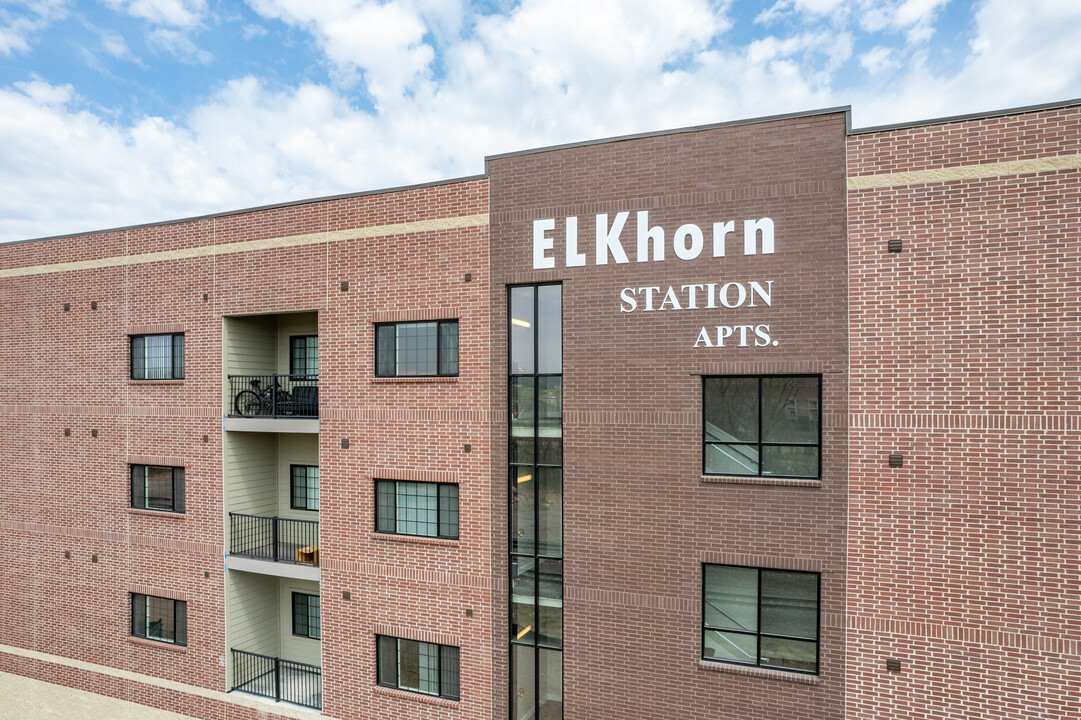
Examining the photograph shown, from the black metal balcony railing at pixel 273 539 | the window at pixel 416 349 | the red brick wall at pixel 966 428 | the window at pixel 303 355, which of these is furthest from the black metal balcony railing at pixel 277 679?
the red brick wall at pixel 966 428

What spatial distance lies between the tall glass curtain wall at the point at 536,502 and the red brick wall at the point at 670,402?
24 centimetres

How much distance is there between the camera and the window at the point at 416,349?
12.7 metres

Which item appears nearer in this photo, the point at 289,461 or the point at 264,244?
the point at 264,244

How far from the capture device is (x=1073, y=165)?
356 inches

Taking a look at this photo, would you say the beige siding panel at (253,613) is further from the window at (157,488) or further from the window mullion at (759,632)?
the window mullion at (759,632)

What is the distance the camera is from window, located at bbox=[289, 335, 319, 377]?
15719mm

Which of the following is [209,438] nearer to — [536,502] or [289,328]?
[289,328]

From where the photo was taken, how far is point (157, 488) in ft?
51.2

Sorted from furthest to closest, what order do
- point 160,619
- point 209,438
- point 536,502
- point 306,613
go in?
point 306,613, point 160,619, point 209,438, point 536,502

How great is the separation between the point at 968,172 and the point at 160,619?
63.6ft

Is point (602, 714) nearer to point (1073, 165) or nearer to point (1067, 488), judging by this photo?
point (1067, 488)

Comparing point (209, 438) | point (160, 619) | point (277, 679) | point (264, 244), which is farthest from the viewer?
point (160, 619)

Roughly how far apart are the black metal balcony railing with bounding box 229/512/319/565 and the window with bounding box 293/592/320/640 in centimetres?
135

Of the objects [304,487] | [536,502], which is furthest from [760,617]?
[304,487]
